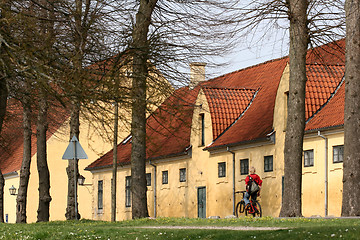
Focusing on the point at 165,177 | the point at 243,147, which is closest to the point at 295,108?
the point at 243,147

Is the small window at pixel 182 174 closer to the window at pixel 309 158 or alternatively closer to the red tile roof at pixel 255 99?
the red tile roof at pixel 255 99

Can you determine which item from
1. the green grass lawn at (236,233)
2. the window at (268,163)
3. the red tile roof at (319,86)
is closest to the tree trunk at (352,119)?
the green grass lawn at (236,233)

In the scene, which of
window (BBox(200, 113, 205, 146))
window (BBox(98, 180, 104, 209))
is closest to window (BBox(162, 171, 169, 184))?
window (BBox(200, 113, 205, 146))

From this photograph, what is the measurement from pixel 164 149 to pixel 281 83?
37.2 ft

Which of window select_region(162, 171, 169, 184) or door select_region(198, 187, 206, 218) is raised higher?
window select_region(162, 171, 169, 184)

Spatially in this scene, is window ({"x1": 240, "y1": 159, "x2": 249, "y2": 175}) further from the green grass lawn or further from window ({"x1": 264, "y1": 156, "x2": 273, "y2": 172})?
the green grass lawn

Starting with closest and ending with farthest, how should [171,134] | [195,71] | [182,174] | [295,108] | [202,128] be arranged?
1. [295,108]
2. [195,71]
3. [171,134]
4. [202,128]
5. [182,174]

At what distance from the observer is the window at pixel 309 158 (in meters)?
29.8

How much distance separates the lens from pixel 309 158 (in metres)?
30.0

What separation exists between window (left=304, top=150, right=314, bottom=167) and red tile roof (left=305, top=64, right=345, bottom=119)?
1.62 m

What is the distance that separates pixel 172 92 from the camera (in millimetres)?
21875

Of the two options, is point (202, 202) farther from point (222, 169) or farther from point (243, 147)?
point (243, 147)

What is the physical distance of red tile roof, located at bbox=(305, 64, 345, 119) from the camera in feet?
102

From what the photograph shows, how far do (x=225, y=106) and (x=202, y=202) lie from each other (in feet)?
15.9
